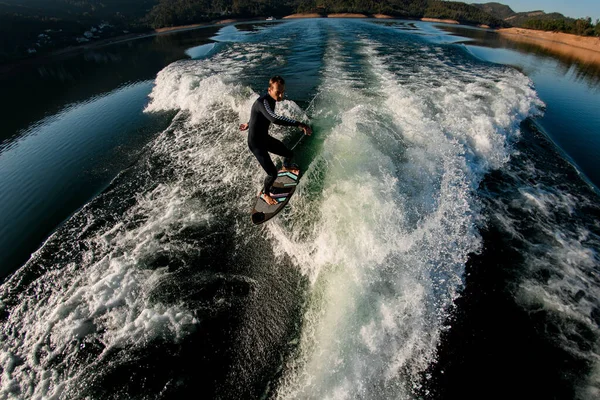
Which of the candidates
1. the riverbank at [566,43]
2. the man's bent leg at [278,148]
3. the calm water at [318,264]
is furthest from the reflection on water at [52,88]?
the riverbank at [566,43]

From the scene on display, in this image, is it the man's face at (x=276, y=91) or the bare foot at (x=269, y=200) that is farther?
the bare foot at (x=269, y=200)

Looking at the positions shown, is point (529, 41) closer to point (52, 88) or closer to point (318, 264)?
point (318, 264)

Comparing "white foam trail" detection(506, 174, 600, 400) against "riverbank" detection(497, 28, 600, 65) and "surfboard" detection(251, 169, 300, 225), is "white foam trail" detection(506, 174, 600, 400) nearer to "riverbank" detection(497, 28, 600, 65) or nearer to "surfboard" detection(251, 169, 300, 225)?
"surfboard" detection(251, 169, 300, 225)

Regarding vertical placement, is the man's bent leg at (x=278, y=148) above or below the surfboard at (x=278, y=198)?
above

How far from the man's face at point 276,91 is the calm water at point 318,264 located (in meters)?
2.67

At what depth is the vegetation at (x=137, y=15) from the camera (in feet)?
168

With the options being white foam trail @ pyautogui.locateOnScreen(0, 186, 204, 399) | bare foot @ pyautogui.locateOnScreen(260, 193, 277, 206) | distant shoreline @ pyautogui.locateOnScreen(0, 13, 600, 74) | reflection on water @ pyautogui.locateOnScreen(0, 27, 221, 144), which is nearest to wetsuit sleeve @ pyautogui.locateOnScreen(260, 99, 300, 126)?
bare foot @ pyautogui.locateOnScreen(260, 193, 277, 206)

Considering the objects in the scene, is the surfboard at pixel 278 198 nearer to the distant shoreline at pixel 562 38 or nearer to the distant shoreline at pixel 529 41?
the distant shoreline at pixel 529 41

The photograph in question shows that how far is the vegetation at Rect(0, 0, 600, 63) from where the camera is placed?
51.3 metres

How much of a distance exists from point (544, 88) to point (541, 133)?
10.7 m

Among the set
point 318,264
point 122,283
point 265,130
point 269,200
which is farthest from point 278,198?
point 122,283

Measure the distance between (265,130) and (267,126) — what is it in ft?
0.39

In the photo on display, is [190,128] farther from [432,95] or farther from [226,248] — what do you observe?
[432,95]

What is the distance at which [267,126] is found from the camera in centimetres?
609
